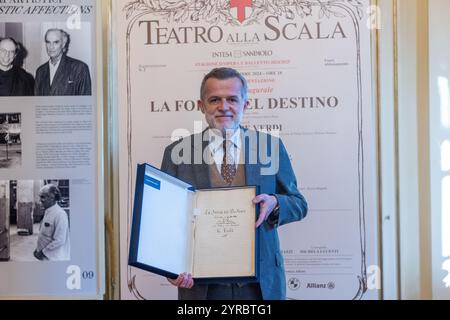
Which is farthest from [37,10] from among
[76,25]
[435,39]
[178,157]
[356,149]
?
[435,39]

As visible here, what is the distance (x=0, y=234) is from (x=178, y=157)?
59cm

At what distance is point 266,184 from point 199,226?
9.5 inches

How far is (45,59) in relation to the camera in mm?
1821

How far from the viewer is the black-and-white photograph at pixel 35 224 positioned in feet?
5.93

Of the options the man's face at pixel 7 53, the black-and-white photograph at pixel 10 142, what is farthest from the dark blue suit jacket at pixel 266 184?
the man's face at pixel 7 53

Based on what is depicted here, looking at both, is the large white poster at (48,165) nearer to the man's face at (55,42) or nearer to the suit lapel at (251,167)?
the man's face at (55,42)

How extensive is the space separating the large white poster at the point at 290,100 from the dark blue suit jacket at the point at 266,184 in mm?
27

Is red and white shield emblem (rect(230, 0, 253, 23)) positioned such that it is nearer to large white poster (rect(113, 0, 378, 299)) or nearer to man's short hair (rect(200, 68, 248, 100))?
large white poster (rect(113, 0, 378, 299))

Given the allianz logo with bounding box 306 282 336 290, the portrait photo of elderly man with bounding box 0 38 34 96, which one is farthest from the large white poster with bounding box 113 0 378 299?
the portrait photo of elderly man with bounding box 0 38 34 96

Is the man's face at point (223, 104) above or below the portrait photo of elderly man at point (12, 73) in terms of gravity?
below

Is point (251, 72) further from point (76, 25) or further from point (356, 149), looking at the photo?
point (76, 25)

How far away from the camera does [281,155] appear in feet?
5.98

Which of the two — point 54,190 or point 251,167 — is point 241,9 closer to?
point 251,167

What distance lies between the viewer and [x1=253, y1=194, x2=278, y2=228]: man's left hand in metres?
1.76
